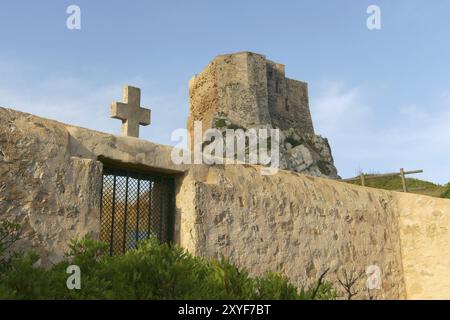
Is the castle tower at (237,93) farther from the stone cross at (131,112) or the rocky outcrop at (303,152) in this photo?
the stone cross at (131,112)

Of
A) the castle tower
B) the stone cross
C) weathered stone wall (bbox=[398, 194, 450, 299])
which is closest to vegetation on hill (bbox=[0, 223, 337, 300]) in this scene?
the stone cross

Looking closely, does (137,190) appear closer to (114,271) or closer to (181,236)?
(181,236)

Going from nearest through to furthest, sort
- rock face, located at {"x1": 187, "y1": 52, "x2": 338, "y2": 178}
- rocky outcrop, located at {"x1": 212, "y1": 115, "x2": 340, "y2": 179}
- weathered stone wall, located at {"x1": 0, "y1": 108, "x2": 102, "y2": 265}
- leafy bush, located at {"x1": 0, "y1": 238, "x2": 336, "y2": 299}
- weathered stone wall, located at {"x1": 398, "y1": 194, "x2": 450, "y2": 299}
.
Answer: leafy bush, located at {"x1": 0, "y1": 238, "x2": 336, "y2": 299}, weathered stone wall, located at {"x1": 0, "y1": 108, "x2": 102, "y2": 265}, weathered stone wall, located at {"x1": 398, "y1": 194, "x2": 450, "y2": 299}, rocky outcrop, located at {"x1": 212, "y1": 115, "x2": 340, "y2": 179}, rock face, located at {"x1": 187, "y1": 52, "x2": 338, "y2": 178}

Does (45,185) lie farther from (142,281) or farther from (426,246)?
(426,246)

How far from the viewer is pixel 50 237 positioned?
4348mm

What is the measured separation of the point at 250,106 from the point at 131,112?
29.8 m

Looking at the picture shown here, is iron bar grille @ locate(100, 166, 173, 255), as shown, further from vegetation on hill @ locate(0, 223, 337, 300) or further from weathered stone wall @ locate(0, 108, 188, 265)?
vegetation on hill @ locate(0, 223, 337, 300)

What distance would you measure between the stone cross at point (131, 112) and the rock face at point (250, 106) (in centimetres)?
2720

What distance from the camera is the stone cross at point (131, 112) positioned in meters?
5.64

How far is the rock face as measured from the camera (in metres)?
34.3

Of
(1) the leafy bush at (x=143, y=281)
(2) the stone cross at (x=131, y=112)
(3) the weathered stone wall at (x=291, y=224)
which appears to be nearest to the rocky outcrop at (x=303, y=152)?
(3) the weathered stone wall at (x=291, y=224)

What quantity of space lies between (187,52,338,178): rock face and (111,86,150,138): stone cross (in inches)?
1071
